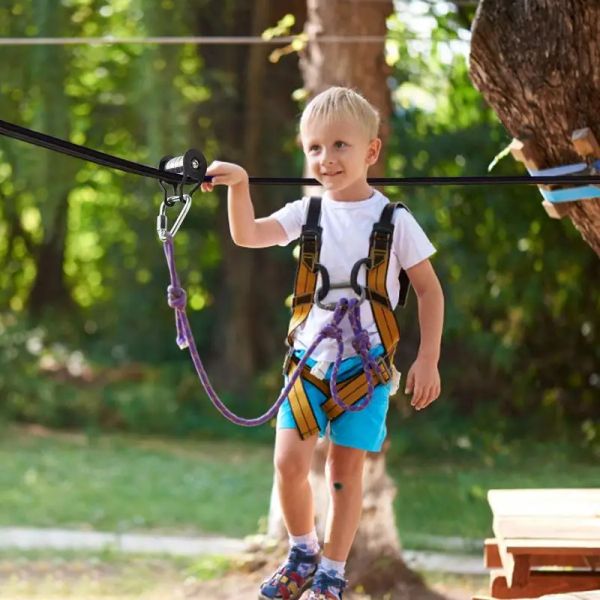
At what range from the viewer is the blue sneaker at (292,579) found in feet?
9.05

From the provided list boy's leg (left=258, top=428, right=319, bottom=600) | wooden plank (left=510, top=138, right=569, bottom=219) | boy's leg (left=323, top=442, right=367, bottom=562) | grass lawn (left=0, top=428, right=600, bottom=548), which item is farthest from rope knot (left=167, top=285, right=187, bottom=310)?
grass lawn (left=0, top=428, right=600, bottom=548)

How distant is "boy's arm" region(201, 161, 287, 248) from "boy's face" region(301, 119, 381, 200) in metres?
0.15

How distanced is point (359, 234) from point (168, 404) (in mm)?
8917

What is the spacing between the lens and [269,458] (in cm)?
1027

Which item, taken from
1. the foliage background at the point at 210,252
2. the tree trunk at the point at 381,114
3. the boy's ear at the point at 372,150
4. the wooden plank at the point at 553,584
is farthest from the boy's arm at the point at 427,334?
the foliage background at the point at 210,252

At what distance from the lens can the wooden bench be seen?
12.6ft

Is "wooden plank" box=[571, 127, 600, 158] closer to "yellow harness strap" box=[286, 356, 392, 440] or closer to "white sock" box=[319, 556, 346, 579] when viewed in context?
"yellow harness strap" box=[286, 356, 392, 440]

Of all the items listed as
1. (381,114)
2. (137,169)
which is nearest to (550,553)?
(137,169)

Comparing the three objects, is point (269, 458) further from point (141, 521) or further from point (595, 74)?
point (595, 74)

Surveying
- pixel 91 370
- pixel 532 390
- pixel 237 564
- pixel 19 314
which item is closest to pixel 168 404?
pixel 91 370

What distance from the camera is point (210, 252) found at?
12.6 metres

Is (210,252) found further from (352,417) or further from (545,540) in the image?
(352,417)

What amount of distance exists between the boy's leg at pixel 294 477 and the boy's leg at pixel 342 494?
53 mm

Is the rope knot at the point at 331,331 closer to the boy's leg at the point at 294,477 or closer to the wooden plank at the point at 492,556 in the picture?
the boy's leg at the point at 294,477
